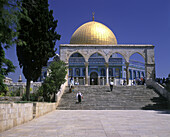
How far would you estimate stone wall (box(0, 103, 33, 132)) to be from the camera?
5.23 metres

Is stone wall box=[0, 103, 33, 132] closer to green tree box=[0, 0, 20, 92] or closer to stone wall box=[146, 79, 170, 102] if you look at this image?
green tree box=[0, 0, 20, 92]

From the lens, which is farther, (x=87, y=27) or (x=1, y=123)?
(x=87, y=27)

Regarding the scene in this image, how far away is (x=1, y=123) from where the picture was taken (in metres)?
5.13

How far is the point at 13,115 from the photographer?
19.4 feet

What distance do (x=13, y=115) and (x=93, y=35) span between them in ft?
105

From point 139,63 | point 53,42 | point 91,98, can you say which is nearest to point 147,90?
point 91,98

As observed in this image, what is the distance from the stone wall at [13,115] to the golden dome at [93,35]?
2947 cm

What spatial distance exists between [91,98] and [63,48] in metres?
8.84

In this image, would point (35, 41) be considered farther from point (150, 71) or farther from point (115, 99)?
point (150, 71)

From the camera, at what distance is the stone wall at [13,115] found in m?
5.23

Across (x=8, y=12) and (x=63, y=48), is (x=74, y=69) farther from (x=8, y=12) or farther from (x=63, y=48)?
(x=8, y=12)

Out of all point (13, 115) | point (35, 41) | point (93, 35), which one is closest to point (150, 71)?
point (35, 41)

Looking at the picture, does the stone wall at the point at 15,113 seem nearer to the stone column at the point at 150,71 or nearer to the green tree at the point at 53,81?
the green tree at the point at 53,81

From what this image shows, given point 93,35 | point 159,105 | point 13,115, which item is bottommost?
point 159,105
